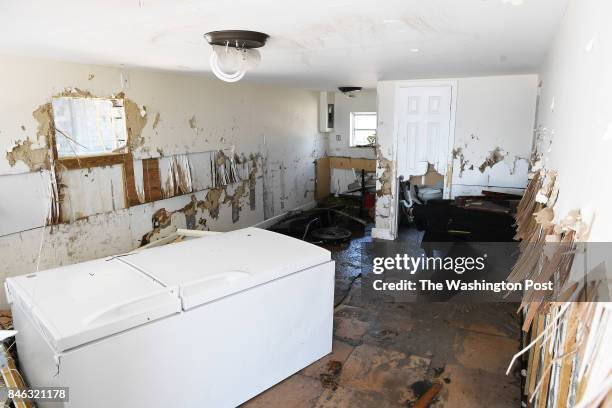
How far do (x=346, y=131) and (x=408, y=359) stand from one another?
218 inches

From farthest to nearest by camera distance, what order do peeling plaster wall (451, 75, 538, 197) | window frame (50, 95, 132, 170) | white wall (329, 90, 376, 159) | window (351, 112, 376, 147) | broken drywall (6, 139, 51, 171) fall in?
window (351, 112, 376, 147), white wall (329, 90, 376, 159), peeling plaster wall (451, 75, 538, 197), window frame (50, 95, 132, 170), broken drywall (6, 139, 51, 171)

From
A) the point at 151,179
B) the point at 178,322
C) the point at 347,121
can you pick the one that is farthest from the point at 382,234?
the point at 178,322

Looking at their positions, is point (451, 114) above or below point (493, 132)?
above

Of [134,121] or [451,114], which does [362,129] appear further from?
[134,121]

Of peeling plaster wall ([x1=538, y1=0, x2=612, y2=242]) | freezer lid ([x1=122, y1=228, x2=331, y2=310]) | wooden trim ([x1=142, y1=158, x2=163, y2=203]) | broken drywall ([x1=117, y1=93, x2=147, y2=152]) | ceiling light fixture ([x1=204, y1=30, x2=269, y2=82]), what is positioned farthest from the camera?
wooden trim ([x1=142, y1=158, x2=163, y2=203])

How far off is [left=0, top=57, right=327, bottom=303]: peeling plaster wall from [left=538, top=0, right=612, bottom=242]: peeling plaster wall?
3614 millimetres

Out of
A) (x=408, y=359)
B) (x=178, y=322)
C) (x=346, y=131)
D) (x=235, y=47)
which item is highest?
(x=235, y=47)

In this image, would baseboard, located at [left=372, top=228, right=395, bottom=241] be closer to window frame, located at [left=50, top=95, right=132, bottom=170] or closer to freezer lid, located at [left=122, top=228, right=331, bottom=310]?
freezer lid, located at [left=122, top=228, right=331, bottom=310]

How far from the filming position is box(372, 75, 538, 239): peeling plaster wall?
180 inches

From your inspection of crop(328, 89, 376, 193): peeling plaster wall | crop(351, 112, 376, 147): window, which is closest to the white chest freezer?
crop(328, 89, 376, 193): peeling plaster wall

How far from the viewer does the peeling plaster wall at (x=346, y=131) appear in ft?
24.9

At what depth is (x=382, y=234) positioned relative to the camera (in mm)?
5609

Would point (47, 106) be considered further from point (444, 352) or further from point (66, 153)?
point (444, 352)

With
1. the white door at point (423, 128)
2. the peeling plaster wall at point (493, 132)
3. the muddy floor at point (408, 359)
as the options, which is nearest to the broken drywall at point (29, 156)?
the muddy floor at point (408, 359)
